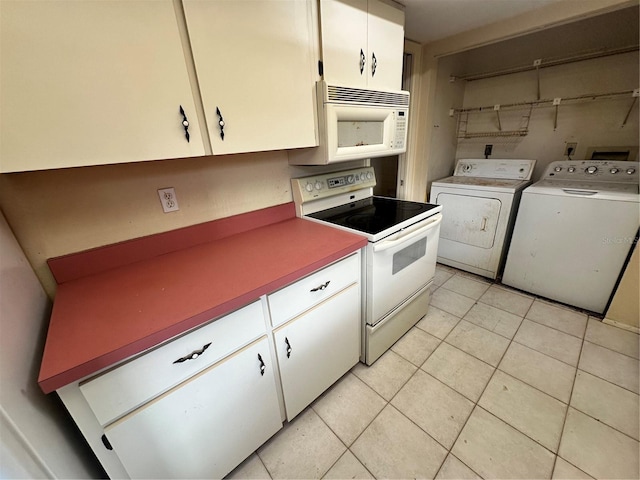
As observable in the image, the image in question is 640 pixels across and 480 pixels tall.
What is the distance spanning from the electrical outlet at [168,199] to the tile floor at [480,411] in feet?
4.13

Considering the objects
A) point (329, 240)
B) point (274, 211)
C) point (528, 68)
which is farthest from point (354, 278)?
point (528, 68)

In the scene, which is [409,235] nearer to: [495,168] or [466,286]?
[466,286]

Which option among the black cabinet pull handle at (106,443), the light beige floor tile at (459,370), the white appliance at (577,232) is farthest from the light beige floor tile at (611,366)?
the black cabinet pull handle at (106,443)

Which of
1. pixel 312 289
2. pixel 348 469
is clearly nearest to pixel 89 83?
pixel 312 289

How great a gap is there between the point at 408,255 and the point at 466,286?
1.26 metres

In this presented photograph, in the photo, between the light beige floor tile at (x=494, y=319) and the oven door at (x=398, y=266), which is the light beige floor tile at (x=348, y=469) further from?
the light beige floor tile at (x=494, y=319)

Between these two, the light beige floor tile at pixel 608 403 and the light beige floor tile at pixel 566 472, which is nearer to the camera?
the light beige floor tile at pixel 566 472

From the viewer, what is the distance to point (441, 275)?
8.71ft

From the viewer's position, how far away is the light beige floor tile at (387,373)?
1.52 meters

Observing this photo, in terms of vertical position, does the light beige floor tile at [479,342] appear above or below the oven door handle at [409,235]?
below

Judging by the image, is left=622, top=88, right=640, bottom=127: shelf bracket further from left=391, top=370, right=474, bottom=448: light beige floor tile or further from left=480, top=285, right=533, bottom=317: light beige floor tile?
left=391, top=370, right=474, bottom=448: light beige floor tile

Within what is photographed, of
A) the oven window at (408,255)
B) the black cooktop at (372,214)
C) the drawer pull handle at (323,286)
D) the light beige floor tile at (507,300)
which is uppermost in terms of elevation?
the black cooktop at (372,214)

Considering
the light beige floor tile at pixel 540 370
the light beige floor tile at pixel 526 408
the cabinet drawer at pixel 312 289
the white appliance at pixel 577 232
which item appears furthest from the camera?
the white appliance at pixel 577 232

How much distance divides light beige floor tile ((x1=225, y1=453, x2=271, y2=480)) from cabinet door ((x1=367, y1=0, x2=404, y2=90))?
2.05 m
